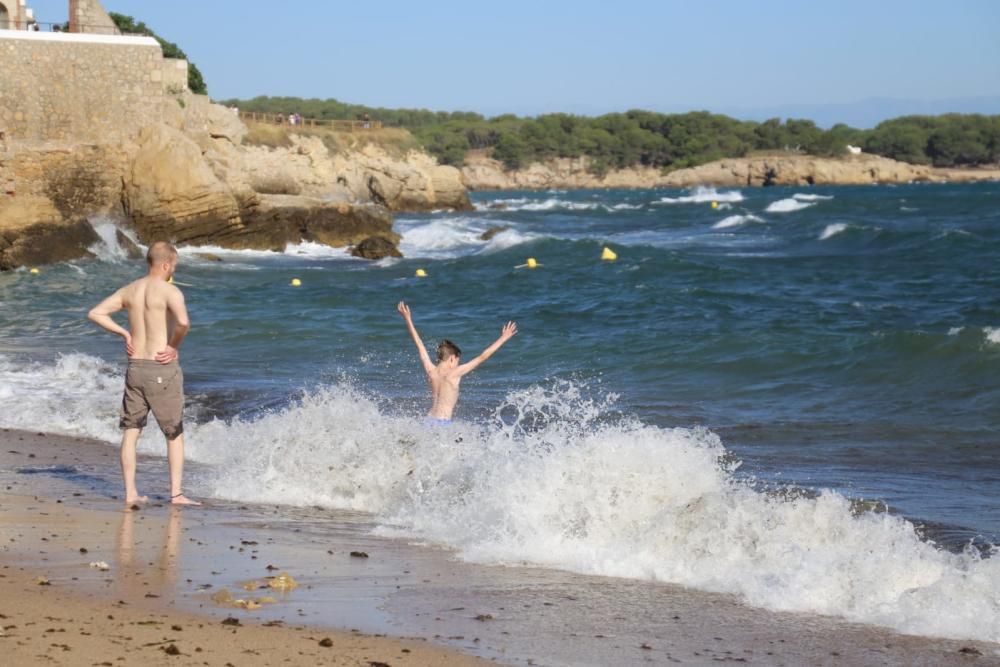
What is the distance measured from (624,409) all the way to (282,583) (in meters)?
6.98

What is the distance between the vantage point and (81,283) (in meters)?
25.0

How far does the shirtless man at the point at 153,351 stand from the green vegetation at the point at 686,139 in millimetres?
135940

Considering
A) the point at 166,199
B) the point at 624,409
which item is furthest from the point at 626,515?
the point at 166,199

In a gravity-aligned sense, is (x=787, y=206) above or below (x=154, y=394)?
above

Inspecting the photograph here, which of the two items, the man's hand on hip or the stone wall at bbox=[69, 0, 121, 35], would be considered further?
the stone wall at bbox=[69, 0, 121, 35]

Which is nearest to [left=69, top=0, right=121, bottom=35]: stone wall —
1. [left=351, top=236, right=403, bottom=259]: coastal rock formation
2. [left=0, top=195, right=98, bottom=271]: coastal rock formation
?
[left=0, top=195, right=98, bottom=271]: coastal rock formation

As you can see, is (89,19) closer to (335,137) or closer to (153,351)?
(153,351)

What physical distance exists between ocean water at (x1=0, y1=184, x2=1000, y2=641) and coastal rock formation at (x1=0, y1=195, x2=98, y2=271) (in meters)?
0.75

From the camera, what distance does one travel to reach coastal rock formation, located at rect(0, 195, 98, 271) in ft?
90.6

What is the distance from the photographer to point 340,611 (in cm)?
554

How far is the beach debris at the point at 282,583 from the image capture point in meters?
5.88

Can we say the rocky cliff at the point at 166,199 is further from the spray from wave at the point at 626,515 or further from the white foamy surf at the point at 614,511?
the spray from wave at the point at 626,515

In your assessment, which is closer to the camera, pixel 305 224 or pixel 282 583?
pixel 282 583

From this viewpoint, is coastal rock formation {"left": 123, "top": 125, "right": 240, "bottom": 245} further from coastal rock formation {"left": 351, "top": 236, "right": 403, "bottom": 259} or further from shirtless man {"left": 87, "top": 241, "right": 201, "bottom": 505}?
shirtless man {"left": 87, "top": 241, "right": 201, "bottom": 505}
